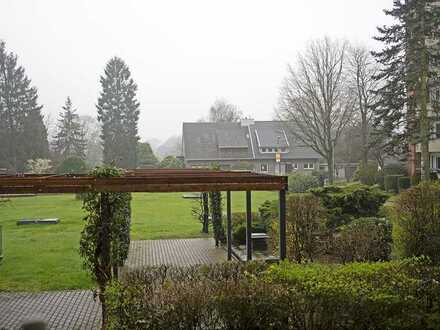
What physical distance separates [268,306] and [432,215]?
19.8 ft

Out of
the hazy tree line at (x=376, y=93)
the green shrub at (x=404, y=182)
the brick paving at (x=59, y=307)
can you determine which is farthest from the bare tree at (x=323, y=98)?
the brick paving at (x=59, y=307)

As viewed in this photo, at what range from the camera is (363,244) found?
10367mm

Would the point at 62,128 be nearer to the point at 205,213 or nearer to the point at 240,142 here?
the point at 240,142

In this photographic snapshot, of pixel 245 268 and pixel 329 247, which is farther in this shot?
pixel 329 247

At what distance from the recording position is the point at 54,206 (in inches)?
1158

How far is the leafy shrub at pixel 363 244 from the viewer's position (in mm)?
10273

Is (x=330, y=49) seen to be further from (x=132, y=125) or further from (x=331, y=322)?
(x=331, y=322)

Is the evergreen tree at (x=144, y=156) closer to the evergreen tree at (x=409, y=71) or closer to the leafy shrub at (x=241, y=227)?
the evergreen tree at (x=409, y=71)

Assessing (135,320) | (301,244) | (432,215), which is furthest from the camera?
(301,244)

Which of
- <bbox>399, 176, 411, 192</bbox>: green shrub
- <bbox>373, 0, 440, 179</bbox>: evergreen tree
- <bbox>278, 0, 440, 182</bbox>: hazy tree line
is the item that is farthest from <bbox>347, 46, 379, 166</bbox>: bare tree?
<bbox>373, 0, 440, 179</bbox>: evergreen tree

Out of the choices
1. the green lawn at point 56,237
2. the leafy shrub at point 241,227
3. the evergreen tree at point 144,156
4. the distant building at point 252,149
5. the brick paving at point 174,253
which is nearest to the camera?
the green lawn at point 56,237

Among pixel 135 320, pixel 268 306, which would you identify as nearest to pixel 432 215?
pixel 268 306

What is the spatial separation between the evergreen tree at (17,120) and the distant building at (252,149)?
1808cm

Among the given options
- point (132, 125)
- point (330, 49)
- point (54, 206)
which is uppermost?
point (330, 49)
